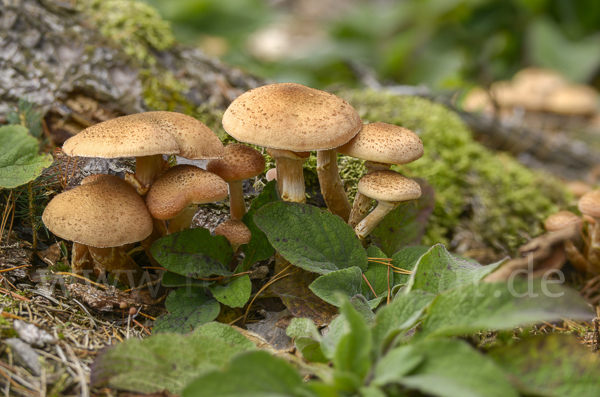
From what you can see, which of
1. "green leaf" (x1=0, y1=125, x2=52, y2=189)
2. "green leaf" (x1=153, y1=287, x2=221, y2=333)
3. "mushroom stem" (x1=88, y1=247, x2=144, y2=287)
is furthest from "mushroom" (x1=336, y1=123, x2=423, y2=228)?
"green leaf" (x1=0, y1=125, x2=52, y2=189)

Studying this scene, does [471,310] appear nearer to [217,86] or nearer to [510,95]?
[217,86]

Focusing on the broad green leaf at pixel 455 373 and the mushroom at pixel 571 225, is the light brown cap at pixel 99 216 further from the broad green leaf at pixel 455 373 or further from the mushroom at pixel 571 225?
the mushroom at pixel 571 225

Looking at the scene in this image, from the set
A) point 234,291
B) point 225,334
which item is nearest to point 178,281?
point 234,291

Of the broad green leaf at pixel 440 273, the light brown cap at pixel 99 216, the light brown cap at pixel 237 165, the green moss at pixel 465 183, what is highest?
the light brown cap at pixel 237 165

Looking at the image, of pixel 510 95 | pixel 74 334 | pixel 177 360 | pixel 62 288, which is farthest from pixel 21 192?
pixel 510 95

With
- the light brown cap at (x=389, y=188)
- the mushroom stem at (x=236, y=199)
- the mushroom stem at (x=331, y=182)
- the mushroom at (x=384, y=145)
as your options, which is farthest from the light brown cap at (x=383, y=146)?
the mushroom stem at (x=236, y=199)

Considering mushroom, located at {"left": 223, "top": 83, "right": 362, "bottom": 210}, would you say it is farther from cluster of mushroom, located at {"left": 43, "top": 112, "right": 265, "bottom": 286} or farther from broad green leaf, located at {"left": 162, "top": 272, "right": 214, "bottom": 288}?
broad green leaf, located at {"left": 162, "top": 272, "right": 214, "bottom": 288}

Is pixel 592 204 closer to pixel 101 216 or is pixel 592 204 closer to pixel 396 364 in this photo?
pixel 396 364
